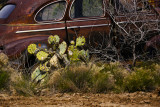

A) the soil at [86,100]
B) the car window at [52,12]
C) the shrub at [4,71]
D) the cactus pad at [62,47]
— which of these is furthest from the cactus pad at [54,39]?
the soil at [86,100]

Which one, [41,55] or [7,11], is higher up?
[7,11]

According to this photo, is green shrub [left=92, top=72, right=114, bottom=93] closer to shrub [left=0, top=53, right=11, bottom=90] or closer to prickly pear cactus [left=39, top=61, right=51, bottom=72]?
prickly pear cactus [left=39, top=61, right=51, bottom=72]

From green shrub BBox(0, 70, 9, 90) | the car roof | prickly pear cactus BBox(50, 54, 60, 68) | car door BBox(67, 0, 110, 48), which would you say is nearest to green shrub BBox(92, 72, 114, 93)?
prickly pear cactus BBox(50, 54, 60, 68)

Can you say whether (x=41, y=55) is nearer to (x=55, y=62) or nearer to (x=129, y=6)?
(x=55, y=62)

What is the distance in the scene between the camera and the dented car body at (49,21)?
7312mm

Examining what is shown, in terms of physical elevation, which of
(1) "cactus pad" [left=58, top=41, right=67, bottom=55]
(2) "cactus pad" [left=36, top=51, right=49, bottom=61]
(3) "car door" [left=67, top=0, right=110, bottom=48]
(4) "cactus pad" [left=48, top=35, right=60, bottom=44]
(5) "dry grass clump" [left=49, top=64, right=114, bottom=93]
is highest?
(3) "car door" [left=67, top=0, right=110, bottom=48]

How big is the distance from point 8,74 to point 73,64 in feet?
4.68

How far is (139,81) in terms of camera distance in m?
6.34

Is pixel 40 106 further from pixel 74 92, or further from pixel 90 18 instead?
pixel 90 18

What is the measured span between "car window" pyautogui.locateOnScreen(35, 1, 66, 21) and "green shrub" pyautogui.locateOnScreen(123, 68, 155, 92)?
2.31 meters

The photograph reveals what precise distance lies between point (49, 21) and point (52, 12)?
0.23 metres

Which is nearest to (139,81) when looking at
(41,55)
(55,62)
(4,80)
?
(55,62)

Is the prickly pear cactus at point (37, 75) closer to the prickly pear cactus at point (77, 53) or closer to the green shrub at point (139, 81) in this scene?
the prickly pear cactus at point (77, 53)

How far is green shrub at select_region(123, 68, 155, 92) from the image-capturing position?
6.34 metres
